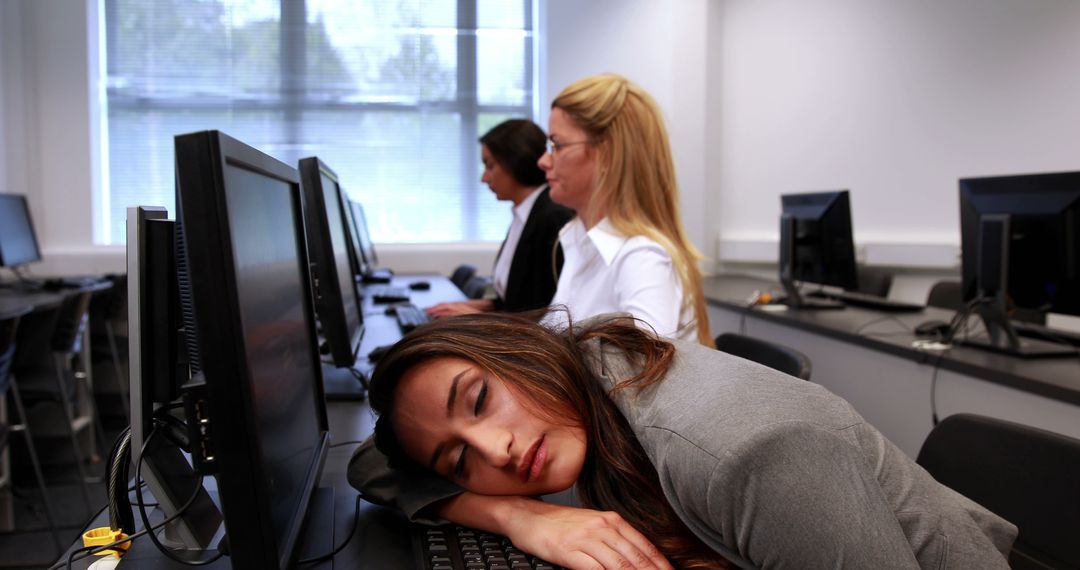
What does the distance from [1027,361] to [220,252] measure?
2.32 m

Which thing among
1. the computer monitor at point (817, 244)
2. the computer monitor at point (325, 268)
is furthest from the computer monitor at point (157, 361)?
the computer monitor at point (817, 244)

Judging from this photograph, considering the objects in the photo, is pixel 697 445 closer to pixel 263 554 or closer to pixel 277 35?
pixel 263 554

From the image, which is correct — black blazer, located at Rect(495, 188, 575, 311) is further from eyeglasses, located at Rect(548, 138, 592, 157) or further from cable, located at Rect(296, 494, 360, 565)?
cable, located at Rect(296, 494, 360, 565)

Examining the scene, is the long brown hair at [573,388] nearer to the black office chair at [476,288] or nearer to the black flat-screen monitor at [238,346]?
the black flat-screen monitor at [238,346]

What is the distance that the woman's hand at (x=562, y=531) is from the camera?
0.80m

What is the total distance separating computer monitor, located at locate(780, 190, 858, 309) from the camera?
3.35m

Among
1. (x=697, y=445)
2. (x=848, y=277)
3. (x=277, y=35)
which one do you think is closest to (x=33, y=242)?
(x=277, y=35)

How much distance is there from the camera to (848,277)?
11.0 feet

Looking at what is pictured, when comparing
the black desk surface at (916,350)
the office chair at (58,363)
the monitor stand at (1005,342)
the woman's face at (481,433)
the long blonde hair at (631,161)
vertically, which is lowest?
the office chair at (58,363)

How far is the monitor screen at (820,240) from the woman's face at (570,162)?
1.59 m

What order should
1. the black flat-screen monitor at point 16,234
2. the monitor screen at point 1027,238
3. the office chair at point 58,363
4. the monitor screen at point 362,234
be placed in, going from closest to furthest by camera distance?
the monitor screen at point 1027,238, the office chair at point 58,363, the monitor screen at point 362,234, the black flat-screen monitor at point 16,234

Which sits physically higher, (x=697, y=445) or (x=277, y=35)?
(x=277, y=35)

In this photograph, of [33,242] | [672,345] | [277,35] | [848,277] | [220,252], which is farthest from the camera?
[277,35]

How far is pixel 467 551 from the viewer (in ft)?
2.84
